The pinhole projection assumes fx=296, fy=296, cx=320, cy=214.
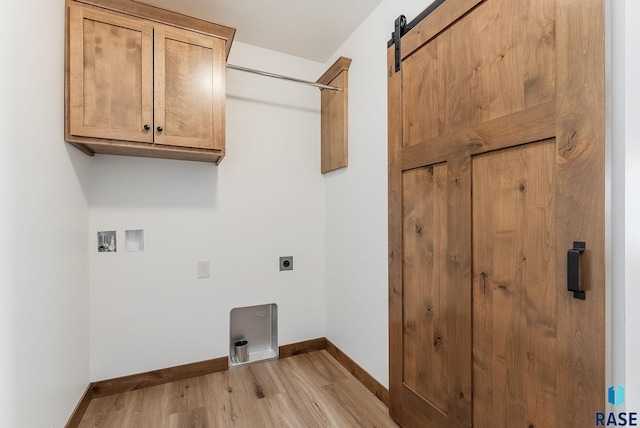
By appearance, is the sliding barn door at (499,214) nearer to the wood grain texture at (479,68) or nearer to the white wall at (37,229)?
the wood grain texture at (479,68)

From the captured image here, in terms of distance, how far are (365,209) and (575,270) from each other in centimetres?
129

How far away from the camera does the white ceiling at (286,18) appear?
193 centimetres

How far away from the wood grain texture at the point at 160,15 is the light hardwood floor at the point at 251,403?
7.71 ft

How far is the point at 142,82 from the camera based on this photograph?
5.60 feet

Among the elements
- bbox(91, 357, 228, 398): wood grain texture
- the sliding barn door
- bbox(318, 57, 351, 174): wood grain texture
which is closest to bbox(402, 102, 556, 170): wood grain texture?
the sliding barn door

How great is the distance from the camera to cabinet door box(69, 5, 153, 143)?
1579 mm

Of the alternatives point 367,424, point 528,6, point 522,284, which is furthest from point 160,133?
point 367,424

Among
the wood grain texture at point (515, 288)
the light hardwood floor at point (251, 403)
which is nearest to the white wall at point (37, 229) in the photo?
the light hardwood floor at point (251, 403)

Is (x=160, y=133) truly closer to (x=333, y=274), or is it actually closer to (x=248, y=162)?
(x=248, y=162)

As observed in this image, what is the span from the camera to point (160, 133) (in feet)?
5.78

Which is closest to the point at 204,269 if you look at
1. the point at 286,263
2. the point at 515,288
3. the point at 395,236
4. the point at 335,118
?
the point at 286,263

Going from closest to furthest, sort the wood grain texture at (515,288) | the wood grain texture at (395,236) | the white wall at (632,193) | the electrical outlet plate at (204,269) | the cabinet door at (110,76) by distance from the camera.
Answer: the white wall at (632,193) < the wood grain texture at (515,288) < the cabinet door at (110,76) < the wood grain texture at (395,236) < the electrical outlet plate at (204,269)

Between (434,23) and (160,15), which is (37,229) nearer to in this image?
(160,15)

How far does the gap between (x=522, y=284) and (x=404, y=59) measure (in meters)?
1.30
